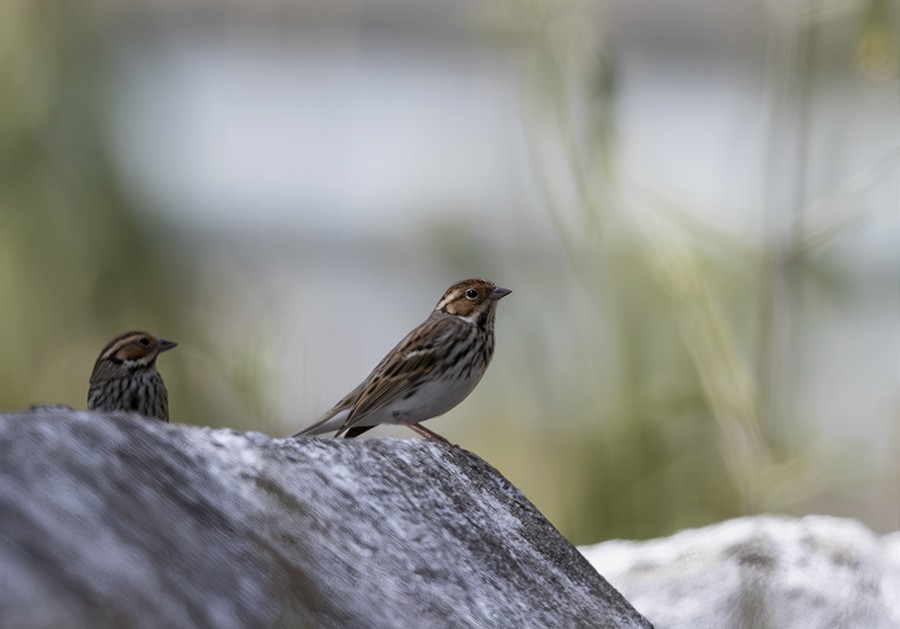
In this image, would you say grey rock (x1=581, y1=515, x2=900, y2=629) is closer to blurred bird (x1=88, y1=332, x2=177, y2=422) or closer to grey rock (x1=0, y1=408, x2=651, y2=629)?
grey rock (x1=0, y1=408, x2=651, y2=629)

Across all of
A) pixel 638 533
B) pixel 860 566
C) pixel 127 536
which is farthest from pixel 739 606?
pixel 860 566

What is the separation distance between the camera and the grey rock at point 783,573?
198cm

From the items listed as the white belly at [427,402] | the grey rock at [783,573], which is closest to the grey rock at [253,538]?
the grey rock at [783,573]

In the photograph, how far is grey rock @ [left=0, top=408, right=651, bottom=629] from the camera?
832mm

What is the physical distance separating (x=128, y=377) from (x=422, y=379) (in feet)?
1.53

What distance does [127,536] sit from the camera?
896mm

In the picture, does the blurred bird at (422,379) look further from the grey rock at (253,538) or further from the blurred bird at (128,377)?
the grey rock at (253,538)

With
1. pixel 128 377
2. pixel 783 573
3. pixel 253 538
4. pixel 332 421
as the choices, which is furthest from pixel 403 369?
pixel 253 538

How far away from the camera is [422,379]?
2.24 m

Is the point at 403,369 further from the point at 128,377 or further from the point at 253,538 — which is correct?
the point at 253,538

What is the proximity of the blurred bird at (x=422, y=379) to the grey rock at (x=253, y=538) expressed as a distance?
0.66m

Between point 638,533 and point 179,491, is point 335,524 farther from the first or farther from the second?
point 638,533

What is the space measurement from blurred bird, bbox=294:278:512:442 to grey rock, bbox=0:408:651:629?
26.2 inches

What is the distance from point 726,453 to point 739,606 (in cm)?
A: 14
